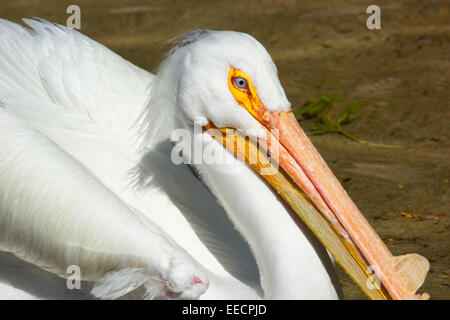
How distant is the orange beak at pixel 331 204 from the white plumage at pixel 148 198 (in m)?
0.05

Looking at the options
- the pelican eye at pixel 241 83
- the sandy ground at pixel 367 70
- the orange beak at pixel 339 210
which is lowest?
the orange beak at pixel 339 210

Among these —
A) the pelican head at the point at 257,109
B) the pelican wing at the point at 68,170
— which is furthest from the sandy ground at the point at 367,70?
the pelican wing at the point at 68,170

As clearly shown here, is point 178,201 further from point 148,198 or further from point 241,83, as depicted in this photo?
point 241,83

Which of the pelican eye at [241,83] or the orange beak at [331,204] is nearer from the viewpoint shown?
the orange beak at [331,204]

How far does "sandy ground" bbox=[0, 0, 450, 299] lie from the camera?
4.07m

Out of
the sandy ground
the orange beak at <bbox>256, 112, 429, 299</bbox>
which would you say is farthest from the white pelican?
the sandy ground

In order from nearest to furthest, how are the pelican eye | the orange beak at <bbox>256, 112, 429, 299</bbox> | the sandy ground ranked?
1. the orange beak at <bbox>256, 112, 429, 299</bbox>
2. the pelican eye
3. the sandy ground

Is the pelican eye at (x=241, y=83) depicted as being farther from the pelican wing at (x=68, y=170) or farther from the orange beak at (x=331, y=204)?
the pelican wing at (x=68, y=170)

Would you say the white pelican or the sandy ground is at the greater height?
the sandy ground

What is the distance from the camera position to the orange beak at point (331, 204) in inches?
110

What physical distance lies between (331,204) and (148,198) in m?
0.84

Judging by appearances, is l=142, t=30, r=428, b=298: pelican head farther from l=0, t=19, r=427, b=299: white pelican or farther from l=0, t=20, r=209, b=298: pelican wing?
l=0, t=20, r=209, b=298: pelican wing

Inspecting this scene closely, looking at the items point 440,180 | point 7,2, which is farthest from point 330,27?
point 7,2

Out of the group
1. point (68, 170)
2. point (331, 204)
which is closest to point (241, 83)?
point (331, 204)
